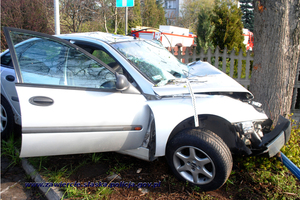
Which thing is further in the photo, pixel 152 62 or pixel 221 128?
pixel 152 62

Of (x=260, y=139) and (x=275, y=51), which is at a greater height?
(x=275, y=51)

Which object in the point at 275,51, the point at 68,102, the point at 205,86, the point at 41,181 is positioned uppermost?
the point at 275,51

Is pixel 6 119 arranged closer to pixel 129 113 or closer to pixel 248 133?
pixel 129 113

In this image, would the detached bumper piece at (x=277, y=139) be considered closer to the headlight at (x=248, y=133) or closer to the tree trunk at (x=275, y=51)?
the headlight at (x=248, y=133)

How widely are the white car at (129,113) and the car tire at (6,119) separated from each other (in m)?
1.16

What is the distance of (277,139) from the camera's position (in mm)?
2494

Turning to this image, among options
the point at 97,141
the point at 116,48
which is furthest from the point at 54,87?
the point at 116,48

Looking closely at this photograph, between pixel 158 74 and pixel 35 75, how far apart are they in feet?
4.58

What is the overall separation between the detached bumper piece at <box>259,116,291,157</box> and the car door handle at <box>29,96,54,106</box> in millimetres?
2267

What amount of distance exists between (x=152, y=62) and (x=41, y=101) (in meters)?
1.44

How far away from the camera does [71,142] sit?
8.06ft

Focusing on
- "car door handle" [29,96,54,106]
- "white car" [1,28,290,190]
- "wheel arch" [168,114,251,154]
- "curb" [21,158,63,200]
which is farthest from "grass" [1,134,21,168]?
"wheel arch" [168,114,251,154]

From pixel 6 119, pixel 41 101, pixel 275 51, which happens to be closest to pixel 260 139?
pixel 275 51

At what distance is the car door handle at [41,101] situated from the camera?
2.30 m
